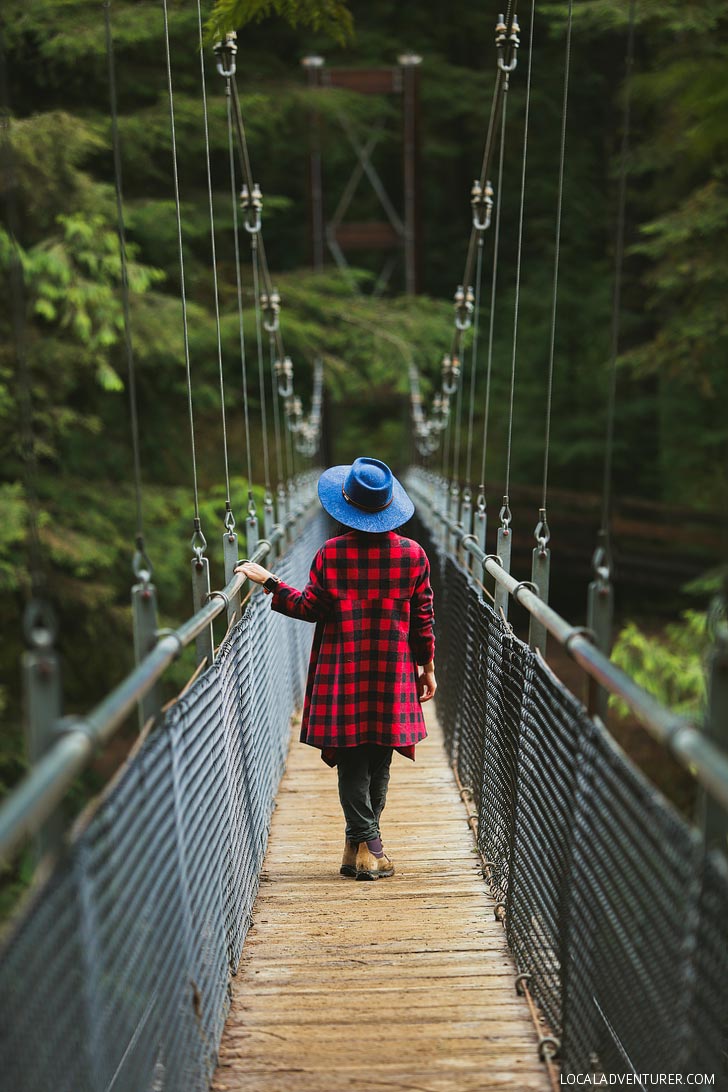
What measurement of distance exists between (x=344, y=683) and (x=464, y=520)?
107 inches

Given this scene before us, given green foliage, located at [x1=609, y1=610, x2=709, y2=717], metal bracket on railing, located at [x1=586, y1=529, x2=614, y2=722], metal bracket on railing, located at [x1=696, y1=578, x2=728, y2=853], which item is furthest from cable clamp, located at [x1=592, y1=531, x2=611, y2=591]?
green foliage, located at [x1=609, y1=610, x2=709, y2=717]

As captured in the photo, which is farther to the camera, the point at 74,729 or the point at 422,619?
the point at 422,619

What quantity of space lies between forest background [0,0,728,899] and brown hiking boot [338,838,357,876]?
1510 millimetres

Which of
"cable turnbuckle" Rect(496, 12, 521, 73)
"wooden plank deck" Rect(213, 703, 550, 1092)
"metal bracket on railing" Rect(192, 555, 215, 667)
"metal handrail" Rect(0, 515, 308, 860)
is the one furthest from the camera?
"cable turnbuckle" Rect(496, 12, 521, 73)

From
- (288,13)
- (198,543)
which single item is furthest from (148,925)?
(288,13)

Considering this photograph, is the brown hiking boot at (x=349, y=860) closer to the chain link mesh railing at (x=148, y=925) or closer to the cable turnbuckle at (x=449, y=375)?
the chain link mesh railing at (x=148, y=925)

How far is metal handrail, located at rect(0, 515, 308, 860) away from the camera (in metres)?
1.08

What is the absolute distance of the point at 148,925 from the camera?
1.50 metres

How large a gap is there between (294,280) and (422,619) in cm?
930

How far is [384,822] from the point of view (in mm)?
3387

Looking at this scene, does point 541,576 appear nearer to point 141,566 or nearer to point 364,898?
point 364,898

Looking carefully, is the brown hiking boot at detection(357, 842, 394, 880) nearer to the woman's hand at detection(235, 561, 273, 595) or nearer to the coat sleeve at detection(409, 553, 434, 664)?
the coat sleeve at detection(409, 553, 434, 664)

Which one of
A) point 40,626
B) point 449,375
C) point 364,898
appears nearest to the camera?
point 40,626

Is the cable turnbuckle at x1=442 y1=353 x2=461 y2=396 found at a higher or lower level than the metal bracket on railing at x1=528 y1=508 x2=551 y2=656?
higher
